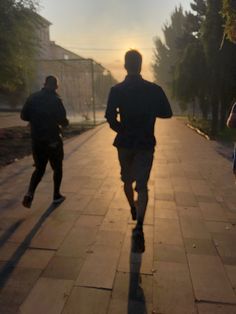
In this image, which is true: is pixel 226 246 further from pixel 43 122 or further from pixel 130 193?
pixel 43 122

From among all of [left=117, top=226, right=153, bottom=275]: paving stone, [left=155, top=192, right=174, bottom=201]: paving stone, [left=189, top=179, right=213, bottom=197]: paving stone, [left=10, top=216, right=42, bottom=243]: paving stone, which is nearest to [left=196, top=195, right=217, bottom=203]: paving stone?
[left=189, top=179, right=213, bottom=197]: paving stone

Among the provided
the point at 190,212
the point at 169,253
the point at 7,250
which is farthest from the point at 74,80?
the point at 169,253

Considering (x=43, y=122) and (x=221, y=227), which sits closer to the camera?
(x=221, y=227)

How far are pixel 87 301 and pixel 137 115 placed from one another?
1866 mm

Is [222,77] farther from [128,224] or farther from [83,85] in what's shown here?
[128,224]

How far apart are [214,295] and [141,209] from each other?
1.19 metres

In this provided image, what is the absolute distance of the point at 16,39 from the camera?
14.7 m

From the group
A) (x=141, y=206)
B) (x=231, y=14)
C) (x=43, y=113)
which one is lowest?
(x=141, y=206)

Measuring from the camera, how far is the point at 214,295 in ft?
10.1

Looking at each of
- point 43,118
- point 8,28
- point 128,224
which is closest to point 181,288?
point 128,224

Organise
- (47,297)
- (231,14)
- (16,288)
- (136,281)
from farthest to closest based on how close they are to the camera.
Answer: (231,14), (136,281), (16,288), (47,297)

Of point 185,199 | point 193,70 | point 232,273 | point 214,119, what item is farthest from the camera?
point 193,70

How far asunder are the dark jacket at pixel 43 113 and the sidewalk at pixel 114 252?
3.38 ft

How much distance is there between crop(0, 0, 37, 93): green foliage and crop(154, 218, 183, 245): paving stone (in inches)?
443
